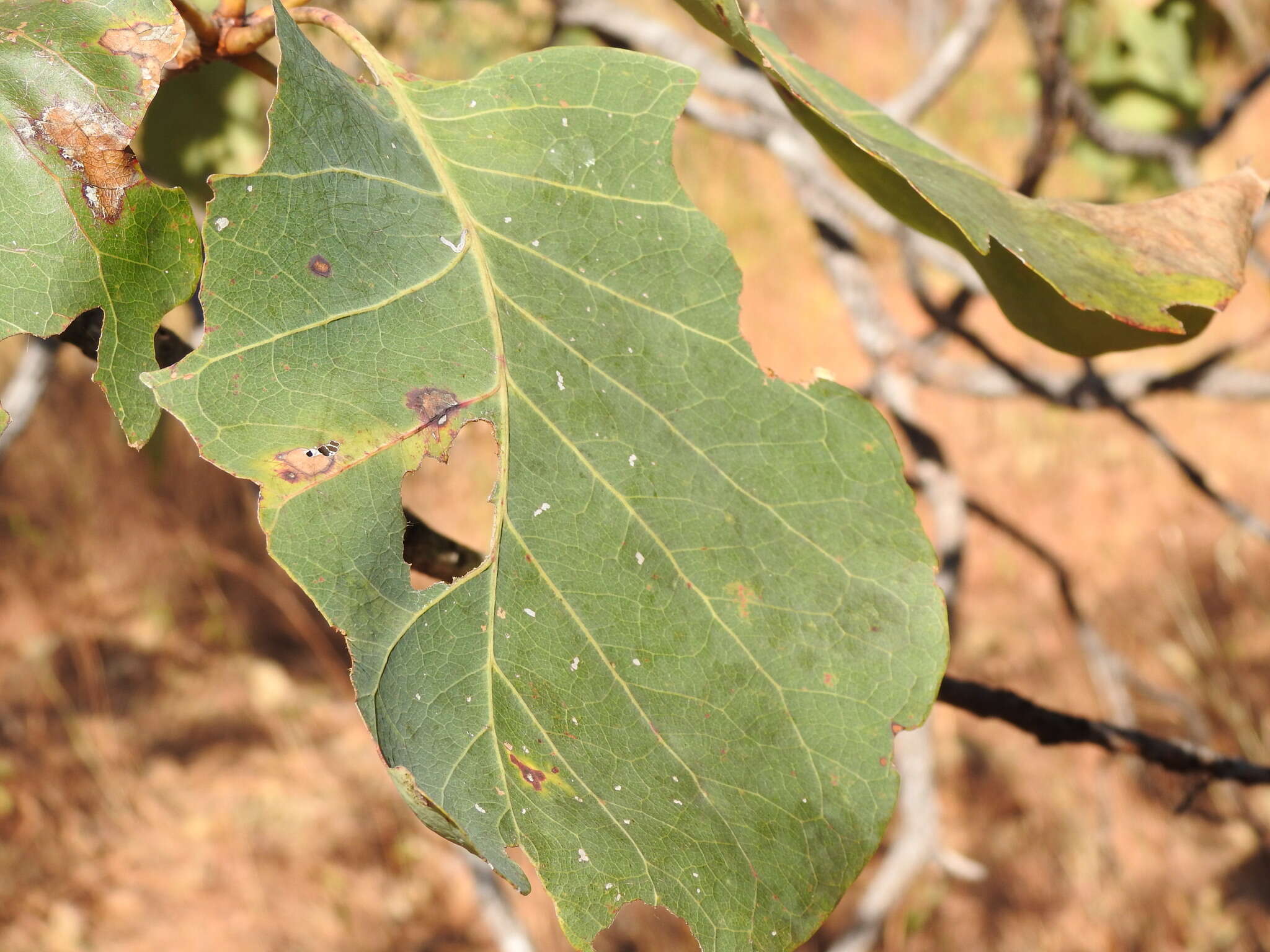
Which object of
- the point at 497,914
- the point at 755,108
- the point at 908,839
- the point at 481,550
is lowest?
the point at 481,550

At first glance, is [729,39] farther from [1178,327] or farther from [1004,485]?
[1004,485]

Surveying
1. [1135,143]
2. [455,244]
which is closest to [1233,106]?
[1135,143]

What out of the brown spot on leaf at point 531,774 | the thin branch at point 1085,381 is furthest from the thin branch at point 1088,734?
the thin branch at point 1085,381

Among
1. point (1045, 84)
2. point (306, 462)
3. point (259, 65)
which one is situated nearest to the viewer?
point (306, 462)

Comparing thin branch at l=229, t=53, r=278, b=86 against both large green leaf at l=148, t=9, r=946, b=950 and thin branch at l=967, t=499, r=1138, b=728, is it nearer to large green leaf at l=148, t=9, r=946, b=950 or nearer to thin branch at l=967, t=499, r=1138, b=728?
large green leaf at l=148, t=9, r=946, b=950

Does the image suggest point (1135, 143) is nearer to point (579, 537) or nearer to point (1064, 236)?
point (1064, 236)

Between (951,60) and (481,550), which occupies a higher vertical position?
(951,60)
